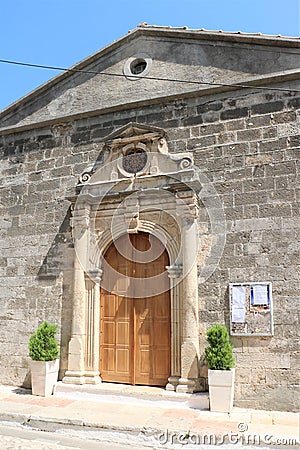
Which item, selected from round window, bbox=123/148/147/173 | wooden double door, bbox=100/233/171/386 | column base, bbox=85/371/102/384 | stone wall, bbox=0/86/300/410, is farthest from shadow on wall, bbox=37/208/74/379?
round window, bbox=123/148/147/173

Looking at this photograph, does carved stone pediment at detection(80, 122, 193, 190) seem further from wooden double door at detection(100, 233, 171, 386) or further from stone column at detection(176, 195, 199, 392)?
wooden double door at detection(100, 233, 171, 386)

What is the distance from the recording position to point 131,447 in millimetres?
4312

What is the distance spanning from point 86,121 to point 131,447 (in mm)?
5172

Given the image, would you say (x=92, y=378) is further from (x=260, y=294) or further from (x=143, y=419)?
(x=260, y=294)

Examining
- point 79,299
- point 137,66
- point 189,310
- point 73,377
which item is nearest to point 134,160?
point 137,66

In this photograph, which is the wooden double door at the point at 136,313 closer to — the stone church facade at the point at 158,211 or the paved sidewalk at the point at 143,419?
the stone church facade at the point at 158,211

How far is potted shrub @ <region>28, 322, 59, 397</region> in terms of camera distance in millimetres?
6250

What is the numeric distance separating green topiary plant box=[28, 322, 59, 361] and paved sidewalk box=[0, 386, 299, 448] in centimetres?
54

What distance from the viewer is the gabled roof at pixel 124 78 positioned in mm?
6305

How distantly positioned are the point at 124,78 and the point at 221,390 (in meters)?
5.18

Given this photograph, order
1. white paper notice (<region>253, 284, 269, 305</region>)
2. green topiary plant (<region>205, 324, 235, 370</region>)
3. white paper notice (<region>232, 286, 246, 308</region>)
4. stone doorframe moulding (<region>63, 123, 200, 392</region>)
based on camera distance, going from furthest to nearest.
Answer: stone doorframe moulding (<region>63, 123, 200, 392</region>), white paper notice (<region>232, 286, 246, 308</region>), white paper notice (<region>253, 284, 269, 305</region>), green topiary plant (<region>205, 324, 235, 370</region>)

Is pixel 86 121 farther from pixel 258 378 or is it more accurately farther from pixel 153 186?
pixel 258 378

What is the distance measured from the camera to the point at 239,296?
5.82m

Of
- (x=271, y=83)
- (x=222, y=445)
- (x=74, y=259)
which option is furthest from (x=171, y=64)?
(x=222, y=445)
